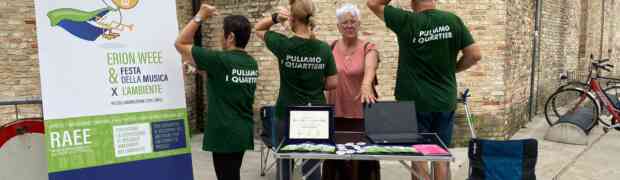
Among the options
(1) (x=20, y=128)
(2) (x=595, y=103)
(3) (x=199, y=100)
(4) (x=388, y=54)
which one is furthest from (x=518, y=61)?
(1) (x=20, y=128)

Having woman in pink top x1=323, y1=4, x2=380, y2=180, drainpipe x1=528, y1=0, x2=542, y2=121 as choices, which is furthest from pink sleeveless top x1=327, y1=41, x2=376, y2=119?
drainpipe x1=528, y1=0, x2=542, y2=121

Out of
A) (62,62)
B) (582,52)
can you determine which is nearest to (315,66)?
(62,62)

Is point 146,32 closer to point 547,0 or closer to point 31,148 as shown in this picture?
point 31,148

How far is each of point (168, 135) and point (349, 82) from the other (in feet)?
4.45

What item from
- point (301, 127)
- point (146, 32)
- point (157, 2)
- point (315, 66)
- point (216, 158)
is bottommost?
point (216, 158)

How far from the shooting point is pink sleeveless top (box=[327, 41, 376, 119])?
3492mm

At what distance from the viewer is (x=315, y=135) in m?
2.83

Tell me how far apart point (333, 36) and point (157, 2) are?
3549 mm

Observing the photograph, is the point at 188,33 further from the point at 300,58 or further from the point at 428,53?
the point at 428,53

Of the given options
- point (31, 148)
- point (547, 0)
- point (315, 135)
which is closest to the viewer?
point (315, 135)

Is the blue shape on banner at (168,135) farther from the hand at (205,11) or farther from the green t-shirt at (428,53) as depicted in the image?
the green t-shirt at (428,53)

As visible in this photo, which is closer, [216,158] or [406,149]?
[406,149]

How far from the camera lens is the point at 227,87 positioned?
9.48 feet

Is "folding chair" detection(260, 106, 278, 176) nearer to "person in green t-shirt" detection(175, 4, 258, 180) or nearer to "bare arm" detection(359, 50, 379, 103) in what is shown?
"person in green t-shirt" detection(175, 4, 258, 180)
